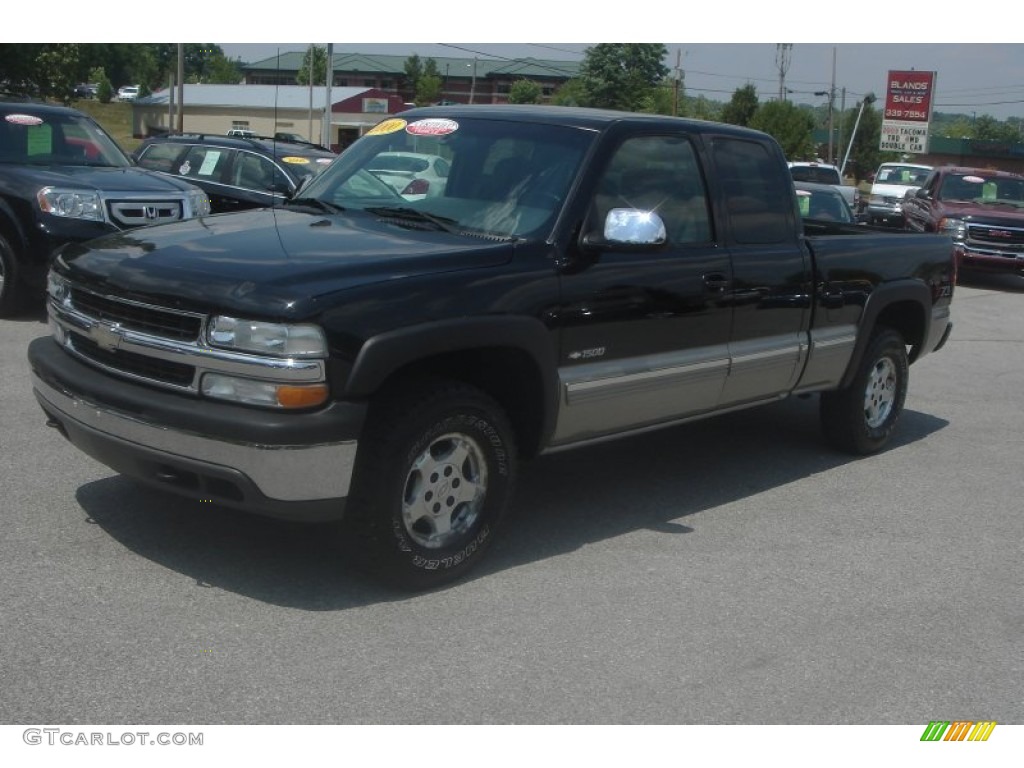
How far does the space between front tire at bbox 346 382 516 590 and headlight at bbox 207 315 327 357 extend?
0.46 m

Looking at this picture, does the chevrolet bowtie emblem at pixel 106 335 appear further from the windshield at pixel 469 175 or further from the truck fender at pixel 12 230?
the truck fender at pixel 12 230

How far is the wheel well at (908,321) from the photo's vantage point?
7883 millimetres

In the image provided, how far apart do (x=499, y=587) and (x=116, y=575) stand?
1525mm

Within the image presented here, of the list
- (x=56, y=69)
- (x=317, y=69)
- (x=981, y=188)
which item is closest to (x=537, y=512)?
(x=981, y=188)

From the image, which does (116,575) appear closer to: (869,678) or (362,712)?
(362,712)

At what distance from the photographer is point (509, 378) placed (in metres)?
5.25

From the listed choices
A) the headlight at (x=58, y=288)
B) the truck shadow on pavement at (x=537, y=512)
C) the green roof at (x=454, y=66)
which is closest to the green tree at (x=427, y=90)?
the green roof at (x=454, y=66)

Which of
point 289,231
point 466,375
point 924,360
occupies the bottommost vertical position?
point 924,360

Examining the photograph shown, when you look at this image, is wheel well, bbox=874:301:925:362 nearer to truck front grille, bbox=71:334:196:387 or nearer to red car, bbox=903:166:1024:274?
truck front grille, bbox=71:334:196:387

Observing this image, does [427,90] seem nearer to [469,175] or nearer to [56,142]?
[56,142]

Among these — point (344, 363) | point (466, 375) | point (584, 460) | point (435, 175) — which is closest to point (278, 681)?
point (344, 363)

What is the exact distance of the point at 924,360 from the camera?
11.9 meters

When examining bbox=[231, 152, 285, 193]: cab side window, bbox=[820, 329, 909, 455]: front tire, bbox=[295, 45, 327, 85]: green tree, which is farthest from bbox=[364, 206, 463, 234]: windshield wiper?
bbox=[295, 45, 327, 85]: green tree
